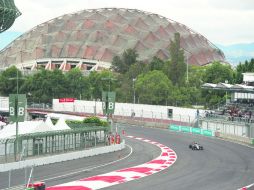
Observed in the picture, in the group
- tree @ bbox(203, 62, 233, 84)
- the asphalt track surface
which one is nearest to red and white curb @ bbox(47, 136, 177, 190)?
the asphalt track surface

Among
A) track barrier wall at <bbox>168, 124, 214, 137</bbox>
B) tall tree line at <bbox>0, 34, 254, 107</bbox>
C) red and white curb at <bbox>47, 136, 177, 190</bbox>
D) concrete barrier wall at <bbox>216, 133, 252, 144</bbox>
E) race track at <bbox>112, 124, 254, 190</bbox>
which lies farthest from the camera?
tall tree line at <bbox>0, 34, 254, 107</bbox>

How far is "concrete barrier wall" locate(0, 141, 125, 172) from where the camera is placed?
3766cm

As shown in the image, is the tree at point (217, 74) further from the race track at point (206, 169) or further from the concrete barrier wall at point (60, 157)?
the concrete barrier wall at point (60, 157)

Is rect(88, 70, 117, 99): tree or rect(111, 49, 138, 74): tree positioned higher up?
rect(111, 49, 138, 74): tree

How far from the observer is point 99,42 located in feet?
510

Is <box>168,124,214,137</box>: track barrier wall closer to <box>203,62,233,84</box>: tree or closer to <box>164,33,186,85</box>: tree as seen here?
<box>164,33,186,85</box>: tree

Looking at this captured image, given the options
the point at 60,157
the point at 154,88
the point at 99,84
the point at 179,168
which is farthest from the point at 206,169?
the point at 99,84

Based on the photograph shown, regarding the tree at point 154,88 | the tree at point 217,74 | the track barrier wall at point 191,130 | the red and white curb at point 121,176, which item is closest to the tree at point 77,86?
the tree at point 154,88

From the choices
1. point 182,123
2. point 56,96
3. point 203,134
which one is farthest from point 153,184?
point 56,96

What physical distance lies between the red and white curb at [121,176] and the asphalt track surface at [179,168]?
696 mm

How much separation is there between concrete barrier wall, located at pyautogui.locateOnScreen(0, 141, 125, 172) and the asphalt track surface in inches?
26.9

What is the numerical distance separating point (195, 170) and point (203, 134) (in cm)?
2973

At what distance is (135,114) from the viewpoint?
295 ft

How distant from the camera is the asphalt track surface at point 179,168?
111 feet
